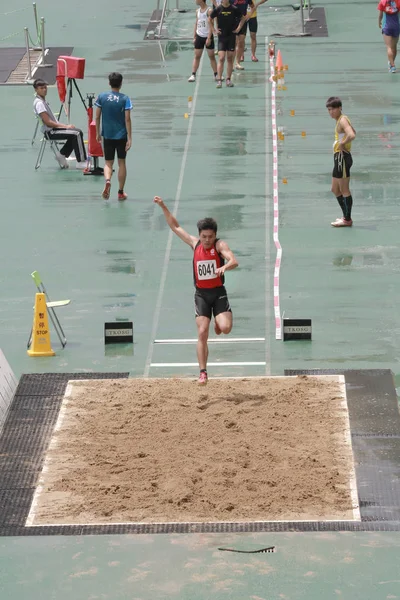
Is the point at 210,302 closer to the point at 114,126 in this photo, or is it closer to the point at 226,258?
the point at 226,258

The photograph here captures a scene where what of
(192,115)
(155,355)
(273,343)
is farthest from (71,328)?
(192,115)

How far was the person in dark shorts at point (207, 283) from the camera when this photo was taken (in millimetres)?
12906

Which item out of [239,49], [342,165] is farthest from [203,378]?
[239,49]

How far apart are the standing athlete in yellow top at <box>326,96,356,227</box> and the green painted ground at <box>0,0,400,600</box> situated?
0.33 metres

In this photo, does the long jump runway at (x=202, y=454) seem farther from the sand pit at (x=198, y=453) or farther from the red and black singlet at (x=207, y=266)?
the red and black singlet at (x=207, y=266)

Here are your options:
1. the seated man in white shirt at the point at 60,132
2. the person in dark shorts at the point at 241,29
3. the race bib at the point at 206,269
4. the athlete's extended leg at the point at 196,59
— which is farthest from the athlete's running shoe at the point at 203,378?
the person in dark shorts at the point at 241,29

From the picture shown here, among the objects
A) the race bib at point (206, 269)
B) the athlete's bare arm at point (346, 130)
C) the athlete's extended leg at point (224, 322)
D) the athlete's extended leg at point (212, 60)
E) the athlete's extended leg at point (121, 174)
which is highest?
the race bib at point (206, 269)

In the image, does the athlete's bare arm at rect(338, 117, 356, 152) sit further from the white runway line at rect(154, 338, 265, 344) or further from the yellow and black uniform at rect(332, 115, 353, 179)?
the white runway line at rect(154, 338, 265, 344)

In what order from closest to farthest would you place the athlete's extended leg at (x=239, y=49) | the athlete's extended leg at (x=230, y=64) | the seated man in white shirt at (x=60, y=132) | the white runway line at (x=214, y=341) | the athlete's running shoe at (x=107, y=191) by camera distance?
the white runway line at (x=214, y=341) < the athlete's running shoe at (x=107, y=191) < the seated man in white shirt at (x=60, y=132) < the athlete's extended leg at (x=230, y=64) < the athlete's extended leg at (x=239, y=49)

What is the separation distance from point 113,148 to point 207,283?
25.1 ft

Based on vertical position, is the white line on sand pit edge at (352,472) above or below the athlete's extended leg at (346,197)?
above

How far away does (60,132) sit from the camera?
2233cm

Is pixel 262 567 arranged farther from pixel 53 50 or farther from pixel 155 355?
pixel 53 50

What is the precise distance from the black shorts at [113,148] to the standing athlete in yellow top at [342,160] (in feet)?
11.8
